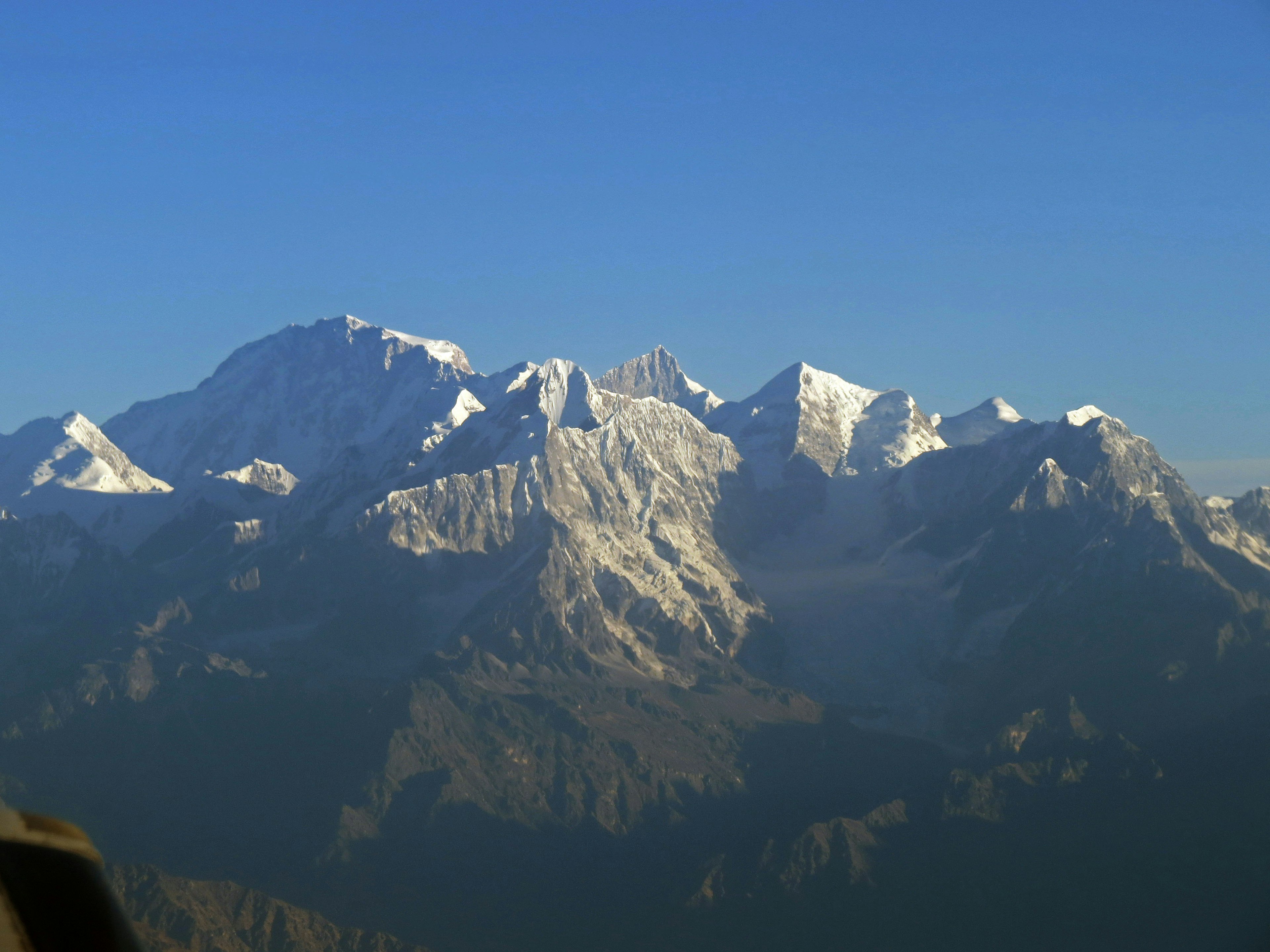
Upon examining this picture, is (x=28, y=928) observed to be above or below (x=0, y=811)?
below

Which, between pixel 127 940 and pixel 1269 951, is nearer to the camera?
pixel 127 940

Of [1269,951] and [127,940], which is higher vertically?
[1269,951]

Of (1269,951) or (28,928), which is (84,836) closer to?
(28,928)

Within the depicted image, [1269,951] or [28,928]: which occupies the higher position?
[1269,951]

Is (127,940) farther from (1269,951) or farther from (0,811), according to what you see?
(1269,951)

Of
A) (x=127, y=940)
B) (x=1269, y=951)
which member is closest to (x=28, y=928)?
(x=127, y=940)

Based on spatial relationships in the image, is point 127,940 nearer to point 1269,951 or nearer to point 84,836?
point 84,836

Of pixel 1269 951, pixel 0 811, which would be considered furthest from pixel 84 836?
pixel 1269 951

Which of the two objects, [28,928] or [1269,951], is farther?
A: [1269,951]
